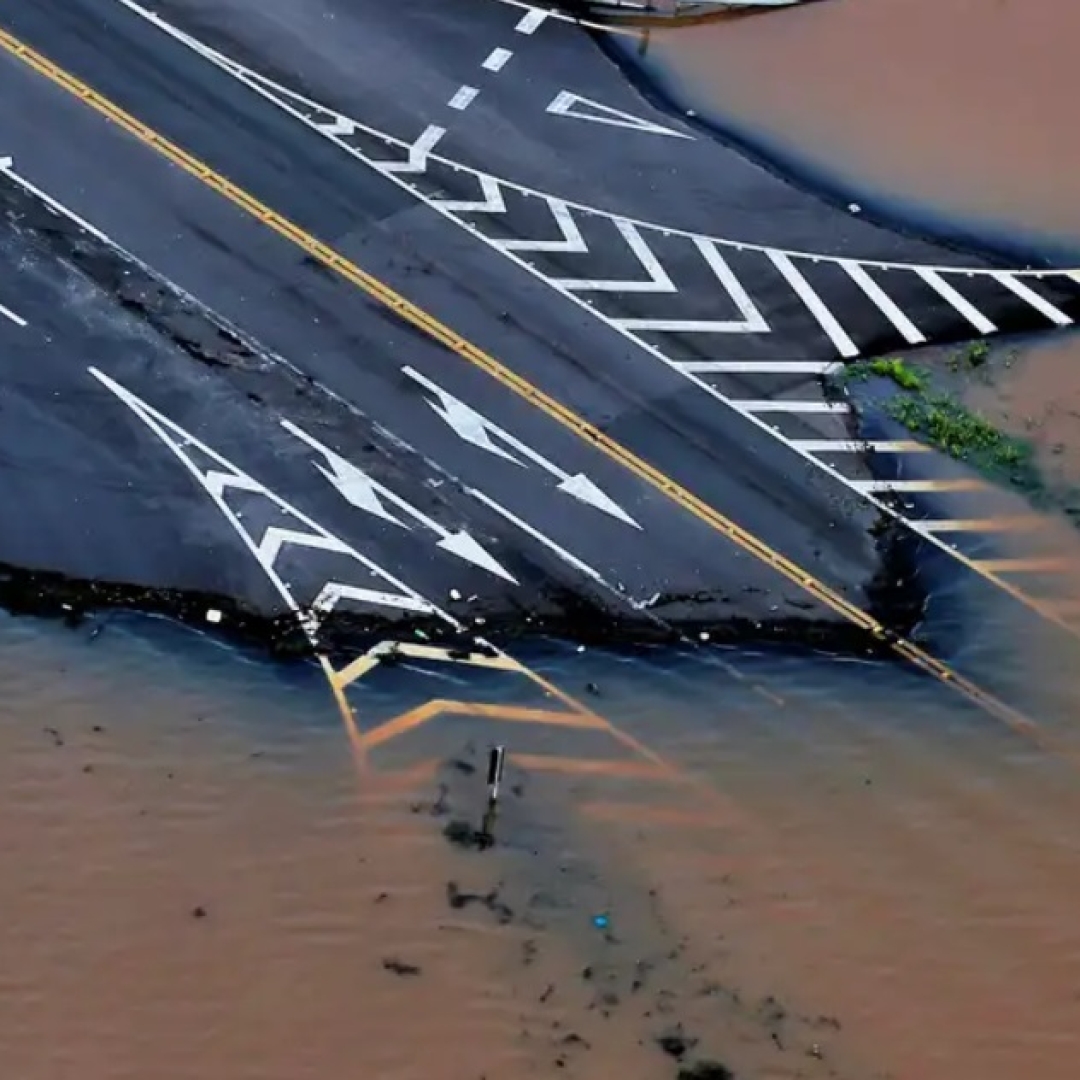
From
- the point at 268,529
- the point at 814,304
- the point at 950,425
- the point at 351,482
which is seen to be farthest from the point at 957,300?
the point at 268,529

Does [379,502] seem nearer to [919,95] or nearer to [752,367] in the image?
[752,367]

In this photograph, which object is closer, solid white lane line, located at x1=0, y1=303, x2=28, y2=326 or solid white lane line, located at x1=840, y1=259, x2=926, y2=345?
solid white lane line, located at x1=0, y1=303, x2=28, y2=326

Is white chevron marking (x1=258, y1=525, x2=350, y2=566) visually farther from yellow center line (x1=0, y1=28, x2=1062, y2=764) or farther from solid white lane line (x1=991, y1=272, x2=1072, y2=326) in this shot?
solid white lane line (x1=991, y1=272, x2=1072, y2=326)

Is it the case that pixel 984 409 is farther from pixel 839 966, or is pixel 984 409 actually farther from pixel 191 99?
pixel 191 99

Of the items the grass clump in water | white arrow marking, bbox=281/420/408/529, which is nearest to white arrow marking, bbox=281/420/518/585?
white arrow marking, bbox=281/420/408/529

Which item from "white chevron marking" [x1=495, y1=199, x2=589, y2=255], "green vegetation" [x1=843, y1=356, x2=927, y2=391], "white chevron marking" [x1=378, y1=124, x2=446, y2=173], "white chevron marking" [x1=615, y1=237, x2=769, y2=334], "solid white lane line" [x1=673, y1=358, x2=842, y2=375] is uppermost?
"white chevron marking" [x1=378, y1=124, x2=446, y2=173]
